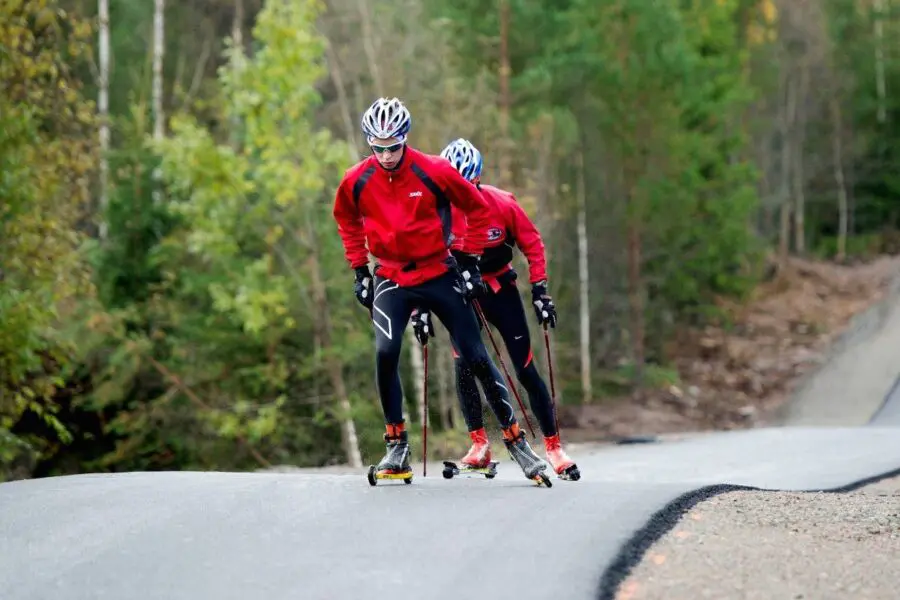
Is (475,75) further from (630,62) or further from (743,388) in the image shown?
(743,388)

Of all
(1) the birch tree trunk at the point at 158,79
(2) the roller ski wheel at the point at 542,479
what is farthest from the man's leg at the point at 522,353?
(1) the birch tree trunk at the point at 158,79

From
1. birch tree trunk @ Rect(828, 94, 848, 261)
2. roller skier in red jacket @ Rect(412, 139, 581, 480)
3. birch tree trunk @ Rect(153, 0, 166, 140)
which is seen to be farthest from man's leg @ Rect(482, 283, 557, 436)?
birch tree trunk @ Rect(828, 94, 848, 261)

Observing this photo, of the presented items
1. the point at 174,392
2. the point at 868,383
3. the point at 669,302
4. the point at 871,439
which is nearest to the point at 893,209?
the point at 669,302

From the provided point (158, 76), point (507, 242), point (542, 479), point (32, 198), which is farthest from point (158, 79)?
point (542, 479)

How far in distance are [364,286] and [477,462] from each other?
5.66 feet

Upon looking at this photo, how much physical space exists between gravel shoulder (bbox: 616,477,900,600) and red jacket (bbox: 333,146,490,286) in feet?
7.53

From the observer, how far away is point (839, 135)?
187 feet

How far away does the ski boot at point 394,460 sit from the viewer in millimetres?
8297

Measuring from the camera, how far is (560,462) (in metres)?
9.07

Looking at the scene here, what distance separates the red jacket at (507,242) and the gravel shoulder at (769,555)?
2.24 meters

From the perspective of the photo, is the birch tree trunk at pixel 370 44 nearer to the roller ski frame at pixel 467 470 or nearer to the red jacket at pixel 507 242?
the red jacket at pixel 507 242

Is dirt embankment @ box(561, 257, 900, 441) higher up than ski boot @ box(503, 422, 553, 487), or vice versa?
ski boot @ box(503, 422, 553, 487)

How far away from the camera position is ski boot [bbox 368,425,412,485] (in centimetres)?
830

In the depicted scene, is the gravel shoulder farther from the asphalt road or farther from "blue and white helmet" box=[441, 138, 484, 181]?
"blue and white helmet" box=[441, 138, 484, 181]
